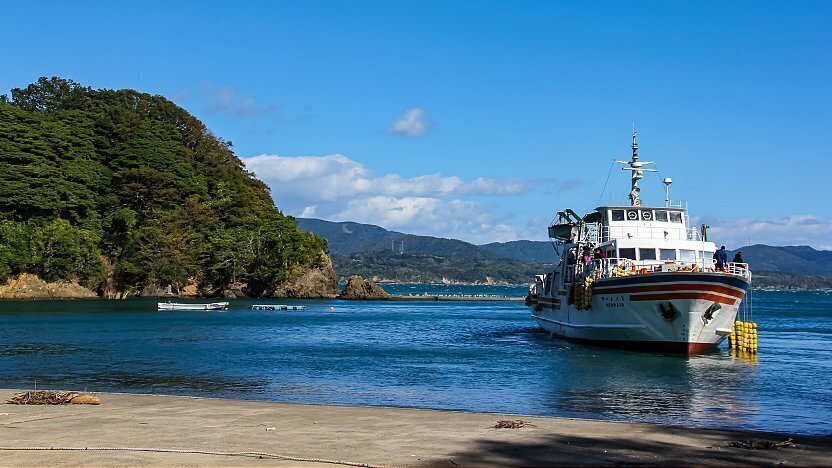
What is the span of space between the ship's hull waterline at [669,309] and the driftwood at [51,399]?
25283 millimetres

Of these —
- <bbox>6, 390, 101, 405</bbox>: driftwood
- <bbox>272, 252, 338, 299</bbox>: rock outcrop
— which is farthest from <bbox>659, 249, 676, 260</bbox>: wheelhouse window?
<bbox>272, 252, 338, 299</bbox>: rock outcrop

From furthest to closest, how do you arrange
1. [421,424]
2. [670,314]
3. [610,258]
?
[610,258], [670,314], [421,424]

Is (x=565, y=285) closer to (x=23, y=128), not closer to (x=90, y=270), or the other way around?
(x=90, y=270)

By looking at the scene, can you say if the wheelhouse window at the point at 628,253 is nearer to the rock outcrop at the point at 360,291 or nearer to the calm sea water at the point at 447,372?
the calm sea water at the point at 447,372

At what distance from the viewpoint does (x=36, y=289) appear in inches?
4163

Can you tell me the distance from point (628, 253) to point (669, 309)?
6011 mm

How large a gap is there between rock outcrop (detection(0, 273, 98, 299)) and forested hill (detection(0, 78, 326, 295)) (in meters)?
1.00

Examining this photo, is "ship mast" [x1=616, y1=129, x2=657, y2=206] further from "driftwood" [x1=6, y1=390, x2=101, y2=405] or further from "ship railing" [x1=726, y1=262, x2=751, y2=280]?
"driftwood" [x1=6, y1=390, x2=101, y2=405]

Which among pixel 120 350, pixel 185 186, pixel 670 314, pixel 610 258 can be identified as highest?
pixel 185 186

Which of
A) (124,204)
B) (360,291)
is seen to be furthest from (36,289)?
(360,291)

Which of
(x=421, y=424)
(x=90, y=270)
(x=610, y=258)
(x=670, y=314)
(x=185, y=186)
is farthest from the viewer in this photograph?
(x=185, y=186)

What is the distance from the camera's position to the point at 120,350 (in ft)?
136

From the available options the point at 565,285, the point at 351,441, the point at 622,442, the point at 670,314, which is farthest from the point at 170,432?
the point at 565,285

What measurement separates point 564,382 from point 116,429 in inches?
721
